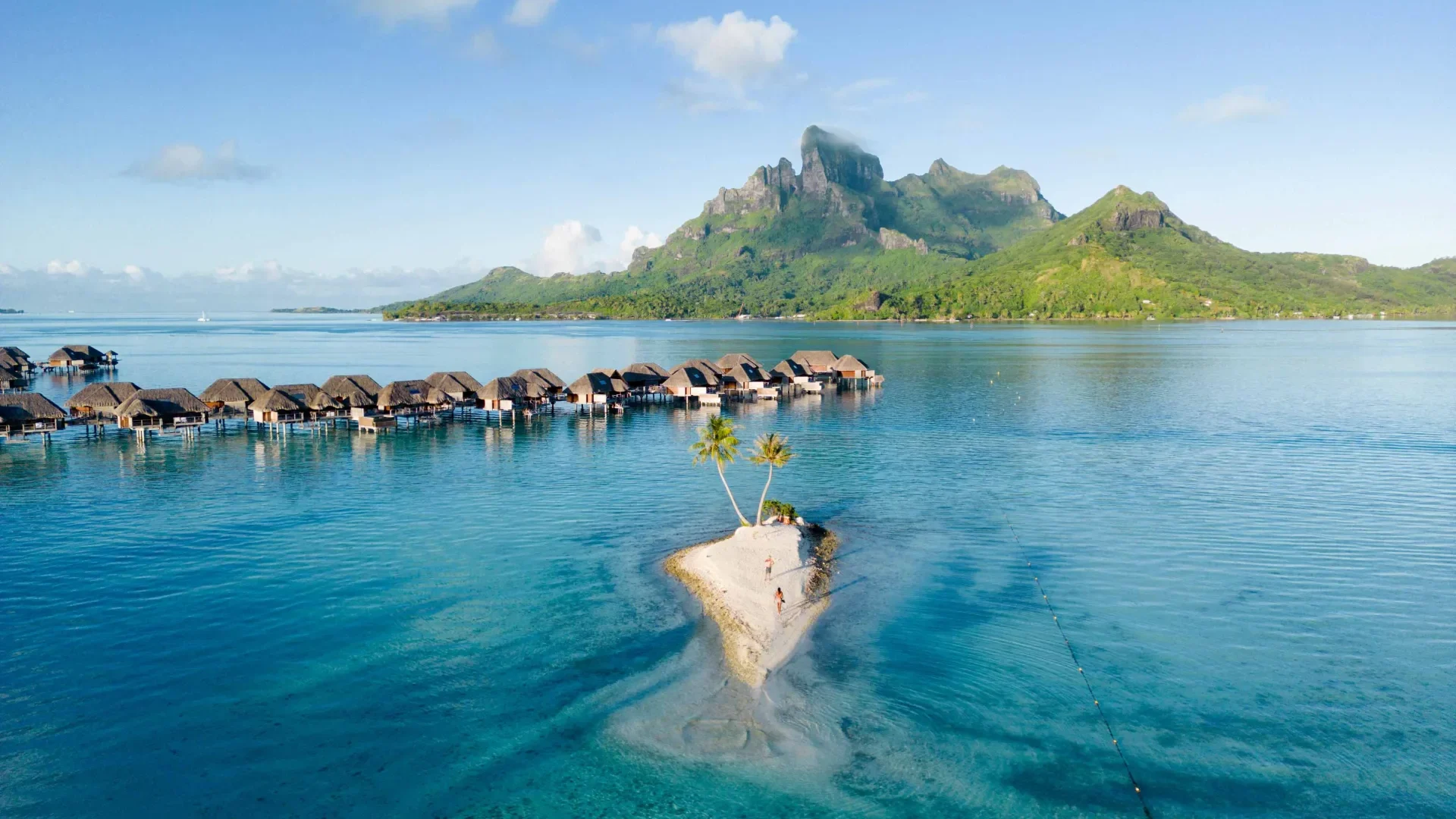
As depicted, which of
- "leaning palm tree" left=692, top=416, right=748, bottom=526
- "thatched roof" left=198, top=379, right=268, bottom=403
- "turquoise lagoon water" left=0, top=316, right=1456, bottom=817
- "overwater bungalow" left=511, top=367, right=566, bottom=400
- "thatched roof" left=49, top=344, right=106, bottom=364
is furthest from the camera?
"thatched roof" left=49, top=344, right=106, bottom=364

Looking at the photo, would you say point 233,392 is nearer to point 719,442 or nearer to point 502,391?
point 502,391

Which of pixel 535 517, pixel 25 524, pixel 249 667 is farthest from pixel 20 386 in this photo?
pixel 249 667

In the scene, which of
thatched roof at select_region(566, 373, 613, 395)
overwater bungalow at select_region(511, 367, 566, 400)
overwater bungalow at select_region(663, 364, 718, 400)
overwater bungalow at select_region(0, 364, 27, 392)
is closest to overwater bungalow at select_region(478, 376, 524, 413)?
overwater bungalow at select_region(511, 367, 566, 400)

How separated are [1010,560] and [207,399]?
202ft

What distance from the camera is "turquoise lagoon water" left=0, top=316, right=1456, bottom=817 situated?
18.1m

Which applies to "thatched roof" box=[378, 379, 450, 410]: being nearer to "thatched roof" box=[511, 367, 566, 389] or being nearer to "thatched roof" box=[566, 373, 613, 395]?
"thatched roof" box=[511, 367, 566, 389]

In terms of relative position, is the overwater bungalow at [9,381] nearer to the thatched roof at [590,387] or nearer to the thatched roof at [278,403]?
the thatched roof at [278,403]

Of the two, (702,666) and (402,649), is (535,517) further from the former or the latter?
(702,666)

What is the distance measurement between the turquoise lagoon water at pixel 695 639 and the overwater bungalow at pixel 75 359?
68.2 m

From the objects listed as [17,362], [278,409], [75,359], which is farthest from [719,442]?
[75,359]

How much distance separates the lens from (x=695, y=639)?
1005 inches

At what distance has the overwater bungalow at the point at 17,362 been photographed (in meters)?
91.9

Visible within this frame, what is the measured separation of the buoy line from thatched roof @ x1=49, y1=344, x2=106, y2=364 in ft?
410

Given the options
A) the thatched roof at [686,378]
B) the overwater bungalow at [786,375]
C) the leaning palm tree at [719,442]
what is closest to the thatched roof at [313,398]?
the thatched roof at [686,378]
